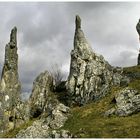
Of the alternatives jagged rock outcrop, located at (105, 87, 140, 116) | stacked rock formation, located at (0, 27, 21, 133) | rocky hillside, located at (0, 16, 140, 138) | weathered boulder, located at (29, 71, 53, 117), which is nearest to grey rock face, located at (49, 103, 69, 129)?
rocky hillside, located at (0, 16, 140, 138)

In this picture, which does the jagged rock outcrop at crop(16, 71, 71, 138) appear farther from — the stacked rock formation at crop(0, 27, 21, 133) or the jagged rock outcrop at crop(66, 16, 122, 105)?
the jagged rock outcrop at crop(66, 16, 122, 105)

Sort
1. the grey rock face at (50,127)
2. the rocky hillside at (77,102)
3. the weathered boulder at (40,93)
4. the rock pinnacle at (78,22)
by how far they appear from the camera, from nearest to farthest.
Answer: the grey rock face at (50,127) < the rocky hillside at (77,102) < the weathered boulder at (40,93) < the rock pinnacle at (78,22)

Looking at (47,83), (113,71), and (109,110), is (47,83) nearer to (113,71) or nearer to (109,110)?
(113,71)

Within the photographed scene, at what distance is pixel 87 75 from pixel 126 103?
14.6 metres

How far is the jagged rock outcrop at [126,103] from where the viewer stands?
200ft

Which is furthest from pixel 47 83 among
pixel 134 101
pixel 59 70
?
pixel 59 70

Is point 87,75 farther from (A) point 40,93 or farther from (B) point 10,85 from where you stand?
(B) point 10,85

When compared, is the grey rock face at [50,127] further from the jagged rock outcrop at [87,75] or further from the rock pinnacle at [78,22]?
the rock pinnacle at [78,22]

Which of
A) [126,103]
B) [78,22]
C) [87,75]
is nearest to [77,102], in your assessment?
[87,75]

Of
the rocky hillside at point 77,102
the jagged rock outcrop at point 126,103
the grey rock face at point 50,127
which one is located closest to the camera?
the grey rock face at point 50,127

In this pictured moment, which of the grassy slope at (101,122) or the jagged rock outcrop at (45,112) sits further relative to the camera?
the jagged rock outcrop at (45,112)

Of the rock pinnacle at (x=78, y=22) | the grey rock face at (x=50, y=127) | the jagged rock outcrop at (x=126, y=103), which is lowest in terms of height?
the grey rock face at (x=50, y=127)

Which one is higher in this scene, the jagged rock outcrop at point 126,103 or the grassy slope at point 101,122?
the jagged rock outcrop at point 126,103

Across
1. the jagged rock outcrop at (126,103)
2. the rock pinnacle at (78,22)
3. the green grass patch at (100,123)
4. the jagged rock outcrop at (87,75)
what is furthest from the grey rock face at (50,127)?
the rock pinnacle at (78,22)
